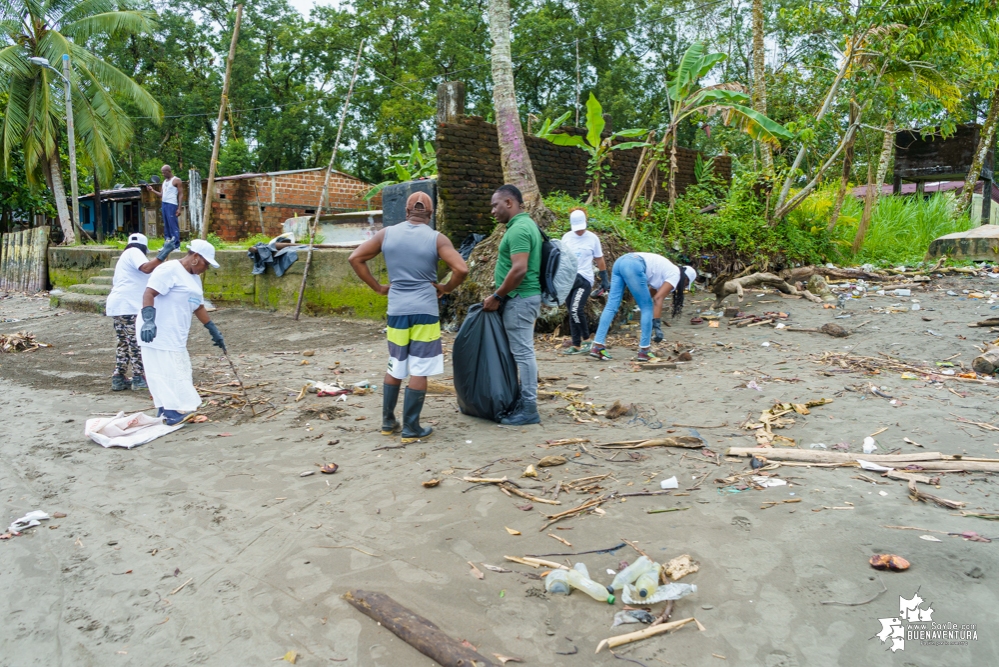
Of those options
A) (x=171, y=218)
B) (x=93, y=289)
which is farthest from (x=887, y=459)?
(x=93, y=289)

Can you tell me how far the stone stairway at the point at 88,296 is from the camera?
13.6 m

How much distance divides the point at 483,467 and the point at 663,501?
1151 millimetres

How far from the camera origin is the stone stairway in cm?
1355

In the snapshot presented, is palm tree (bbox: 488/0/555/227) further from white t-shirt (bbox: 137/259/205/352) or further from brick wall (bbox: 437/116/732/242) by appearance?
white t-shirt (bbox: 137/259/205/352)

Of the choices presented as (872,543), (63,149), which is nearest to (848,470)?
(872,543)

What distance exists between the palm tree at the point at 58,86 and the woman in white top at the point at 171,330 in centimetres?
1714

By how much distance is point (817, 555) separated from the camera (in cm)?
318

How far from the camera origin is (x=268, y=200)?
70.3 feet

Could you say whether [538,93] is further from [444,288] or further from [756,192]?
[444,288]

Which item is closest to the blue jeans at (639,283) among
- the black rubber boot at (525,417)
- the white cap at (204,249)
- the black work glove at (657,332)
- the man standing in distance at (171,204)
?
the black work glove at (657,332)

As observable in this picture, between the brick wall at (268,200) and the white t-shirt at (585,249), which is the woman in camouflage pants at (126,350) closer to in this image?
the white t-shirt at (585,249)

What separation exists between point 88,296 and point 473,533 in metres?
13.3

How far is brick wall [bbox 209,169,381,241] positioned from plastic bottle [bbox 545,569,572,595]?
19.6 metres

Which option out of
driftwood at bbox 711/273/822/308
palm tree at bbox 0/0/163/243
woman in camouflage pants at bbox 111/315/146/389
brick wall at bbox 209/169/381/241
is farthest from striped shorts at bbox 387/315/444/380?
palm tree at bbox 0/0/163/243
